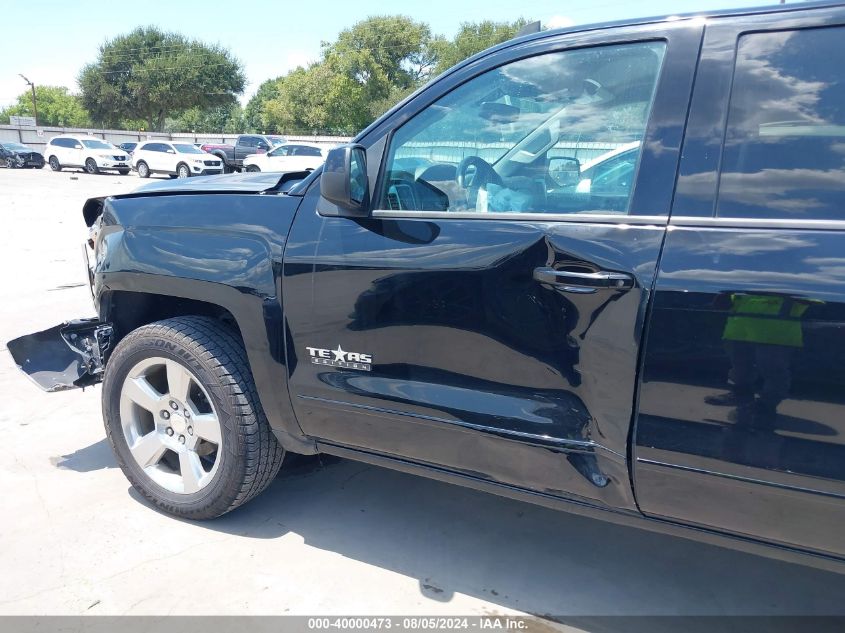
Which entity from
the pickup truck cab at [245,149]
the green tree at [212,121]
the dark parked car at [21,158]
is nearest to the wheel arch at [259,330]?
the pickup truck cab at [245,149]

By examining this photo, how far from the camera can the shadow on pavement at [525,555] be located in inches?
101

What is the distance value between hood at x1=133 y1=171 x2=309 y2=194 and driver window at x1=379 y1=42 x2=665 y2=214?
0.68 metres

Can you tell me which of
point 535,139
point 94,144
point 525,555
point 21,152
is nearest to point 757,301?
point 535,139

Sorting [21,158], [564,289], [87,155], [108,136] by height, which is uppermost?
[108,136]

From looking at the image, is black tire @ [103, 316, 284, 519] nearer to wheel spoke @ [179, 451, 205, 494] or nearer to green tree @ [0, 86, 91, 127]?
wheel spoke @ [179, 451, 205, 494]

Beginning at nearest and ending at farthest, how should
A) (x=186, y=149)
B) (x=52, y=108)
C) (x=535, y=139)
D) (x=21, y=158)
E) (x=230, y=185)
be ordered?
(x=535, y=139) → (x=230, y=185) → (x=186, y=149) → (x=21, y=158) → (x=52, y=108)

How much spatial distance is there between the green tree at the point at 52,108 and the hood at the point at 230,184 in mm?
93846

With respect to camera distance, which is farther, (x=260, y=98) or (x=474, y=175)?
(x=260, y=98)

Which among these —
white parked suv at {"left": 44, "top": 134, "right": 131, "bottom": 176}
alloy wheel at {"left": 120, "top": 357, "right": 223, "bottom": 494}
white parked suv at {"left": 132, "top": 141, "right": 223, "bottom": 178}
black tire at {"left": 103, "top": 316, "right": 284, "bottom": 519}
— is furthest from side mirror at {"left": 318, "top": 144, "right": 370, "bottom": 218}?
white parked suv at {"left": 44, "top": 134, "right": 131, "bottom": 176}

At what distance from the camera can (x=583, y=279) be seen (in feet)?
6.53

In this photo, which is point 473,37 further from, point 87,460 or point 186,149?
point 87,460

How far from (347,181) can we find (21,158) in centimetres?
3842

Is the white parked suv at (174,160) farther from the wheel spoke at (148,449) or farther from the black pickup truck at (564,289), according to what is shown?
the black pickup truck at (564,289)

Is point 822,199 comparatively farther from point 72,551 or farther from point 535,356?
point 72,551
